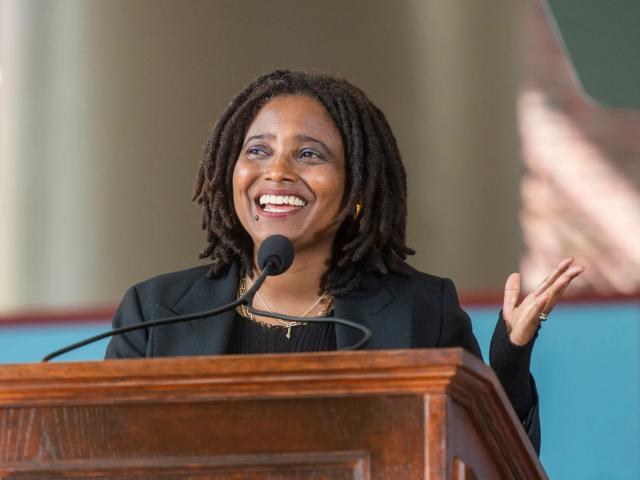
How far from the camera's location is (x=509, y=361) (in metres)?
1.69

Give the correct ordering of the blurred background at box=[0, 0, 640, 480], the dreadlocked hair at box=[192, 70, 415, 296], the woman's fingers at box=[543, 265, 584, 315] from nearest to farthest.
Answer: the woman's fingers at box=[543, 265, 584, 315] → the dreadlocked hair at box=[192, 70, 415, 296] → the blurred background at box=[0, 0, 640, 480]

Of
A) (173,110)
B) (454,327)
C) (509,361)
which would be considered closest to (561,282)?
(509,361)

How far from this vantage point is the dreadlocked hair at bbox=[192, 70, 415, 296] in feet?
6.29

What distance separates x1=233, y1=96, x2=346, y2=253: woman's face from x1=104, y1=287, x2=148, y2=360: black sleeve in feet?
0.89

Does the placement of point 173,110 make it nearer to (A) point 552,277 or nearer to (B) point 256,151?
(B) point 256,151

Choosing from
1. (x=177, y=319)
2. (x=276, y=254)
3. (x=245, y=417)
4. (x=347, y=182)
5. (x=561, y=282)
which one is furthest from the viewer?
(x=347, y=182)

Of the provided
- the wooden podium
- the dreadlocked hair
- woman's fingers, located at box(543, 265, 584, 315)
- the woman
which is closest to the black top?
the woman

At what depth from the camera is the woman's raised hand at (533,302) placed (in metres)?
1.60

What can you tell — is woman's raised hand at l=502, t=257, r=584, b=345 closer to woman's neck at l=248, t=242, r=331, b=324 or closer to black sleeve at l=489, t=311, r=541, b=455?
black sleeve at l=489, t=311, r=541, b=455

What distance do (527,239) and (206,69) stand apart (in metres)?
1.13

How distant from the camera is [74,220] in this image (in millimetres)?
2879

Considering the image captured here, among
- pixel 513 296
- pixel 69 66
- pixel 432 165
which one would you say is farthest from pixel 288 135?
pixel 69 66

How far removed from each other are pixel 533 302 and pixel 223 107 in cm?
150

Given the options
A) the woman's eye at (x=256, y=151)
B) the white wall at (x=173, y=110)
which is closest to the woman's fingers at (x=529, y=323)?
the woman's eye at (x=256, y=151)
